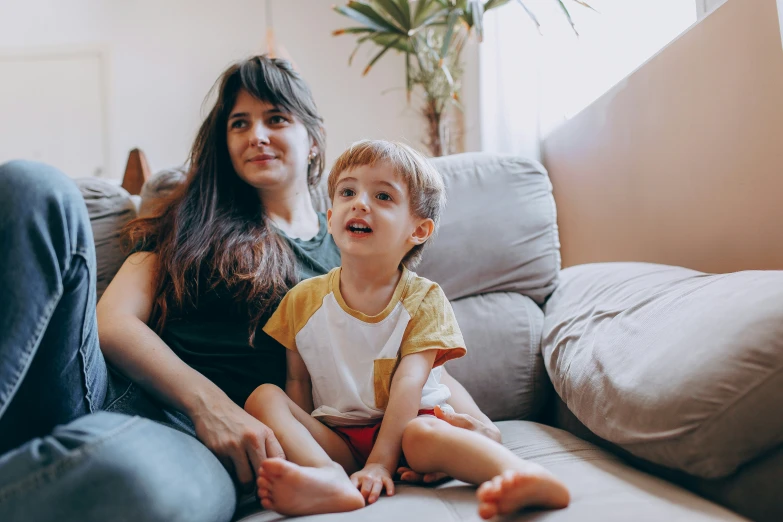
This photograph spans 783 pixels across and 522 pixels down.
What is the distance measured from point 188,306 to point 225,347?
11 cm

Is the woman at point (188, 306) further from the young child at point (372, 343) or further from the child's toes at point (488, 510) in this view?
the child's toes at point (488, 510)

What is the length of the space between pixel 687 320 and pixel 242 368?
0.80m

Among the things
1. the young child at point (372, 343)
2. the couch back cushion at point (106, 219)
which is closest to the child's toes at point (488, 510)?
the young child at point (372, 343)

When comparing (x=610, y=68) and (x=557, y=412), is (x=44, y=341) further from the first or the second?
(x=610, y=68)

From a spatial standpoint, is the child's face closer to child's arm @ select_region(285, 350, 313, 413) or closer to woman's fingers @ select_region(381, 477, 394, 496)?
child's arm @ select_region(285, 350, 313, 413)

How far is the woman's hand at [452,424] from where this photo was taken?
965 mm

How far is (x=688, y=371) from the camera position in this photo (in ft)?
2.66

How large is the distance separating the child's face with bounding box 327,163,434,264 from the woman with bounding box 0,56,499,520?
0.68 feet

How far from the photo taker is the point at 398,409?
3.31 ft

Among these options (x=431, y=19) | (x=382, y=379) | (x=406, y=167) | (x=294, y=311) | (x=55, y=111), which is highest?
(x=431, y=19)

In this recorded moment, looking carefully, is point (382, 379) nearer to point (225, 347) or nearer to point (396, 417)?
point (396, 417)

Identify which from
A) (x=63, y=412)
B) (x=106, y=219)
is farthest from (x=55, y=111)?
(x=63, y=412)

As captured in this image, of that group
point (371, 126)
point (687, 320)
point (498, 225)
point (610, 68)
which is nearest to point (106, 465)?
point (687, 320)

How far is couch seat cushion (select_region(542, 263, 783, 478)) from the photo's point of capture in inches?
29.8
